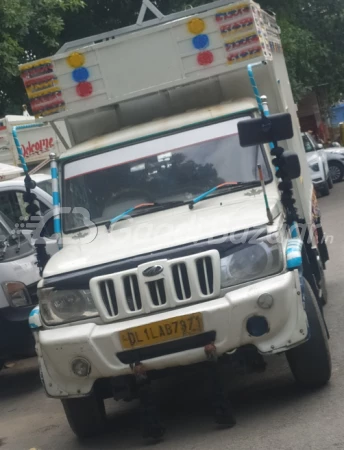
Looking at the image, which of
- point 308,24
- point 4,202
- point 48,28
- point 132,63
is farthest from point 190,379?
point 308,24

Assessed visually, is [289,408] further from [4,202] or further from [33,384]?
[4,202]

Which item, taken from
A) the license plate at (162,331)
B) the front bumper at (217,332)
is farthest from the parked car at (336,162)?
the license plate at (162,331)

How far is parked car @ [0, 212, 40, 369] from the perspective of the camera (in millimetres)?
8836

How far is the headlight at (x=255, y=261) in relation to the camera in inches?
244

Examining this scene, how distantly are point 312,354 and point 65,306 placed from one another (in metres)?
1.76

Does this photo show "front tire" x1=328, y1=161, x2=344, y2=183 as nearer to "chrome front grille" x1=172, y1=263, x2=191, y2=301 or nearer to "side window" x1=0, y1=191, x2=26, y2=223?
"side window" x1=0, y1=191, x2=26, y2=223

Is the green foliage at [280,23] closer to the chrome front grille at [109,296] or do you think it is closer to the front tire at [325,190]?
the front tire at [325,190]

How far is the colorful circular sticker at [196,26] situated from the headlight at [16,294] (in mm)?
2989

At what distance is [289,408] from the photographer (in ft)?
21.2

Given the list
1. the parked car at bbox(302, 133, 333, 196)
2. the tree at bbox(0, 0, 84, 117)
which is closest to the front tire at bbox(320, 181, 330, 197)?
the parked car at bbox(302, 133, 333, 196)

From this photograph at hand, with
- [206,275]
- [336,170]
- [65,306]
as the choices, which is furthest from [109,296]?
[336,170]

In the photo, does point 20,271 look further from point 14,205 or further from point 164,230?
point 164,230

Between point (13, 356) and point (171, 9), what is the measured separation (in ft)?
61.2

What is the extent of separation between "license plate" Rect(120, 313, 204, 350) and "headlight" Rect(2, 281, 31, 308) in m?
3.14
